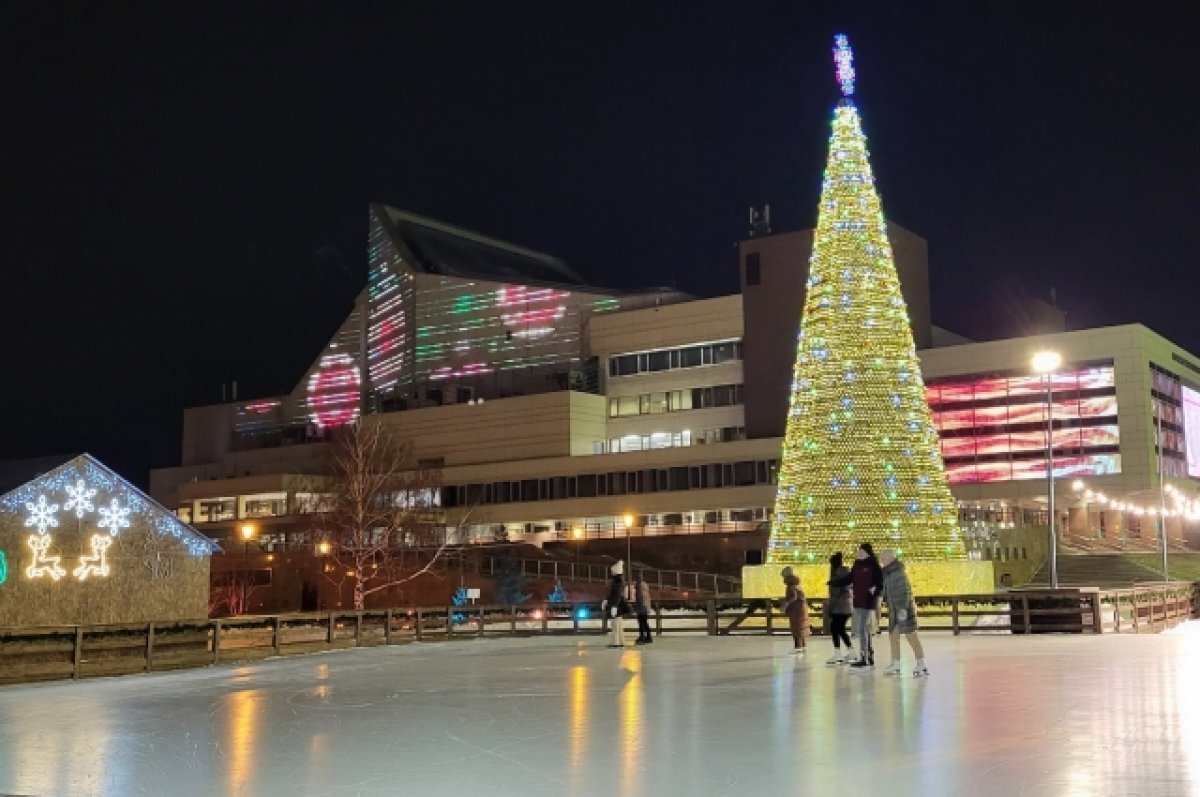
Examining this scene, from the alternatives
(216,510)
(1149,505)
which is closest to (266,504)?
(216,510)

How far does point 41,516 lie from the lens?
2319 cm

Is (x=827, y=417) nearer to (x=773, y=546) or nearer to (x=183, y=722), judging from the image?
(x=773, y=546)

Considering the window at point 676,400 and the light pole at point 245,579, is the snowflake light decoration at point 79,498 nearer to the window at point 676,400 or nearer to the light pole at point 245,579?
the light pole at point 245,579

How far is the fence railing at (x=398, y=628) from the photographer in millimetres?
20688

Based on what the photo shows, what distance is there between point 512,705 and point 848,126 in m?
20.8

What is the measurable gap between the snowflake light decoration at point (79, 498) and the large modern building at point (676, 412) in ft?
132

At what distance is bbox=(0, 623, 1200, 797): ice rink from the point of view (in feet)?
29.2

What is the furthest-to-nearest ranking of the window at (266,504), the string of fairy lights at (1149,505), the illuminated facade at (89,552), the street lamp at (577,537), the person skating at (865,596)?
the window at (266,504), the string of fairy lights at (1149,505), the street lamp at (577,537), the illuminated facade at (89,552), the person skating at (865,596)

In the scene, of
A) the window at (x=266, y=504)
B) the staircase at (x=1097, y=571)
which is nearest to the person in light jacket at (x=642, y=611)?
the staircase at (x=1097, y=571)

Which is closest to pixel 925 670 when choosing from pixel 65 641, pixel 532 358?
pixel 65 641

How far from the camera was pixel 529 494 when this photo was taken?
84.4m

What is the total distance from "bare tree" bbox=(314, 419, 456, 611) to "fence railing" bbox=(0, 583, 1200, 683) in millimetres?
12733

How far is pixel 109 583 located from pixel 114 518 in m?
1.36

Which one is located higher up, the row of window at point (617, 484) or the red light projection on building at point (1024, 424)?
the red light projection on building at point (1024, 424)
